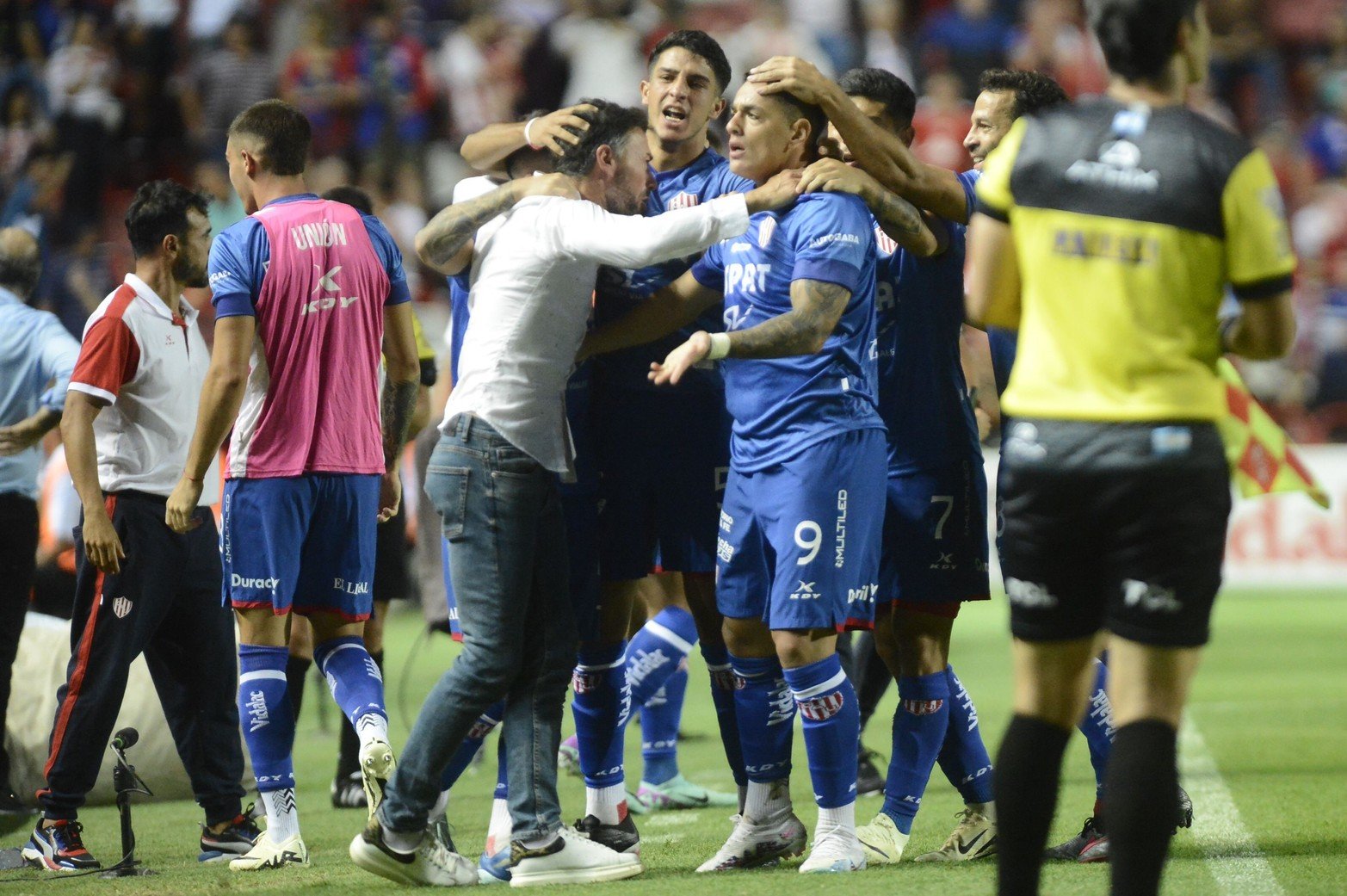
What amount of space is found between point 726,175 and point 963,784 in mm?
2218

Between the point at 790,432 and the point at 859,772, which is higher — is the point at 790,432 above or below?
above

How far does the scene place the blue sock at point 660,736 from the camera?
688 centimetres

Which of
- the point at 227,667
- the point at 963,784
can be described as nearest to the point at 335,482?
the point at 227,667

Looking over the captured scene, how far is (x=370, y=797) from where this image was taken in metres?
5.17

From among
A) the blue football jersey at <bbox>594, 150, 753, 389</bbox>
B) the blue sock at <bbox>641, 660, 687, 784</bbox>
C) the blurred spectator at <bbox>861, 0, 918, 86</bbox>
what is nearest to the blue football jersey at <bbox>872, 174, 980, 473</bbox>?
the blue football jersey at <bbox>594, 150, 753, 389</bbox>

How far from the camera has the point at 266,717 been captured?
5.53 meters

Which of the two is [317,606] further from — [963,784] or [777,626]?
[963,784]

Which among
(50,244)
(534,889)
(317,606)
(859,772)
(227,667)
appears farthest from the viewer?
(50,244)

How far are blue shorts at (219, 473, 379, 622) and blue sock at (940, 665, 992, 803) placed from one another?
199 centimetres

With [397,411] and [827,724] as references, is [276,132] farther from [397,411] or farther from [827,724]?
[827,724]

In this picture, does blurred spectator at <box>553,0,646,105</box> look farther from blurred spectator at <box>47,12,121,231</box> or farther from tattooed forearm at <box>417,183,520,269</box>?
tattooed forearm at <box>417,183,520,269</box>

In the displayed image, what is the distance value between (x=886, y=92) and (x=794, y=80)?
0.72 meters

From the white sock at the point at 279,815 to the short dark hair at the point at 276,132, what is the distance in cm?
210

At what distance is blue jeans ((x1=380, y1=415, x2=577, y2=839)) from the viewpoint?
4.81 metres
